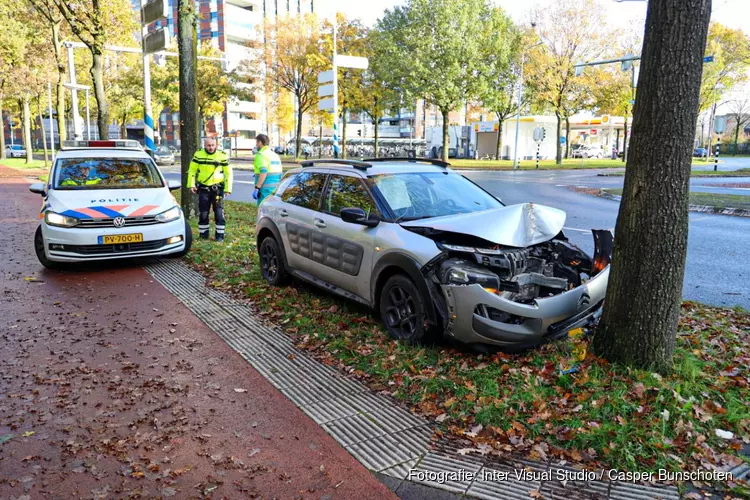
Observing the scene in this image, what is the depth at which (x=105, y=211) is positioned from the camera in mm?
8109

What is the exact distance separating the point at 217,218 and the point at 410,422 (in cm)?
729

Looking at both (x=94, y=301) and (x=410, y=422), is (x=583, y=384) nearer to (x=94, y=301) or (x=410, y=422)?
(x=410, y=422)

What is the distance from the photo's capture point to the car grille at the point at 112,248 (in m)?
7.97

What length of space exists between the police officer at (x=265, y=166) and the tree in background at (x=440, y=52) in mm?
28739

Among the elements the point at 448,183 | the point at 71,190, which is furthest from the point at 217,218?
the point at 448,183

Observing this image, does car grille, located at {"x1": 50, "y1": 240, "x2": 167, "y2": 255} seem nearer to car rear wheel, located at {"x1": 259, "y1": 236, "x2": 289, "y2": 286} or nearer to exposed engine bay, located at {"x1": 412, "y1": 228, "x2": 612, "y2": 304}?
car rear wheel, located at {"x1": 259, "y1": 236, "x2": 289, "y2": 286}

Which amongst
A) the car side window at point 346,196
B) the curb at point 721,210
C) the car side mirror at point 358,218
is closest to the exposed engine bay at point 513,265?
the car side mirror at point 358,218

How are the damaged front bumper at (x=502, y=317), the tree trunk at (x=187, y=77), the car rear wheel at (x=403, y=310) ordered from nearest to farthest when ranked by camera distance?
the damaged front bumper at (x=502, y=317)
the car rear wheel at (x=403, y=310)
the tree trunk at (x=187, y=77)

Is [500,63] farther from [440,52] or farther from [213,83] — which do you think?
[213,83]

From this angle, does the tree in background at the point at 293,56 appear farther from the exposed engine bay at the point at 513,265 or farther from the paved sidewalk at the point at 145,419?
the exposed engine bay at the point at 513,265

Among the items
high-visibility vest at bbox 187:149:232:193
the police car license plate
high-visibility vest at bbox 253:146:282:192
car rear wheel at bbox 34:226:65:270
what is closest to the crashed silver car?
the police car license plate

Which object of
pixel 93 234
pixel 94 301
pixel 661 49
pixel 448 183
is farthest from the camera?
pixel 93 234

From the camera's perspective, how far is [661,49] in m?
3.86

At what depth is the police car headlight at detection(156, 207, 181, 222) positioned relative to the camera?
8562 mm
